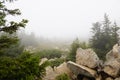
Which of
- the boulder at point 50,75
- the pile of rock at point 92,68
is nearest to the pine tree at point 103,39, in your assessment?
the pile of rock at point 92,68

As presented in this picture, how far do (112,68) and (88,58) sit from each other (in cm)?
365

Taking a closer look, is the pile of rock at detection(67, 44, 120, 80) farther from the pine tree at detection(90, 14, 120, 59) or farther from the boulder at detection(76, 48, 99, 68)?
the pine tree at detection(90, 14, 120, 59)

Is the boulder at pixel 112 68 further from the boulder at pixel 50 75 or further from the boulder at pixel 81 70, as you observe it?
the boulder at pixel 50 75

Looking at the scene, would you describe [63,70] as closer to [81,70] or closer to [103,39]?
[81,70]

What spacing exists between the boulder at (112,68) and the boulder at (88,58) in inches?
65.7

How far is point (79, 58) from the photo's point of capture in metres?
34.3

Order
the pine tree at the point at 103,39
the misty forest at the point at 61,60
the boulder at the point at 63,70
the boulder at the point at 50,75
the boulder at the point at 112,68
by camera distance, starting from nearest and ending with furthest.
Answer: the misty forest at the point at 61,60, the boulder at the point at 112,68, the boulder at the point at 50,75, the boulder at the point at 63,70, the pine tree at the point at 103,39

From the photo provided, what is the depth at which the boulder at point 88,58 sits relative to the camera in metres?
32.7

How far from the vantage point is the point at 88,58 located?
109 ft

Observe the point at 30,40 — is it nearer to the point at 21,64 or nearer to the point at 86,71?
the point at 86,71

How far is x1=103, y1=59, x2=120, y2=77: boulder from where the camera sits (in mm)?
30797

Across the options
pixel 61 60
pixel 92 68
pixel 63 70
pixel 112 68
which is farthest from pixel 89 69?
pixel 61 60

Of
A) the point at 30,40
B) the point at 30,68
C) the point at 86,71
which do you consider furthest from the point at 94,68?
the point at 30,40

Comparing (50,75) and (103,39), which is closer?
(50,75)
